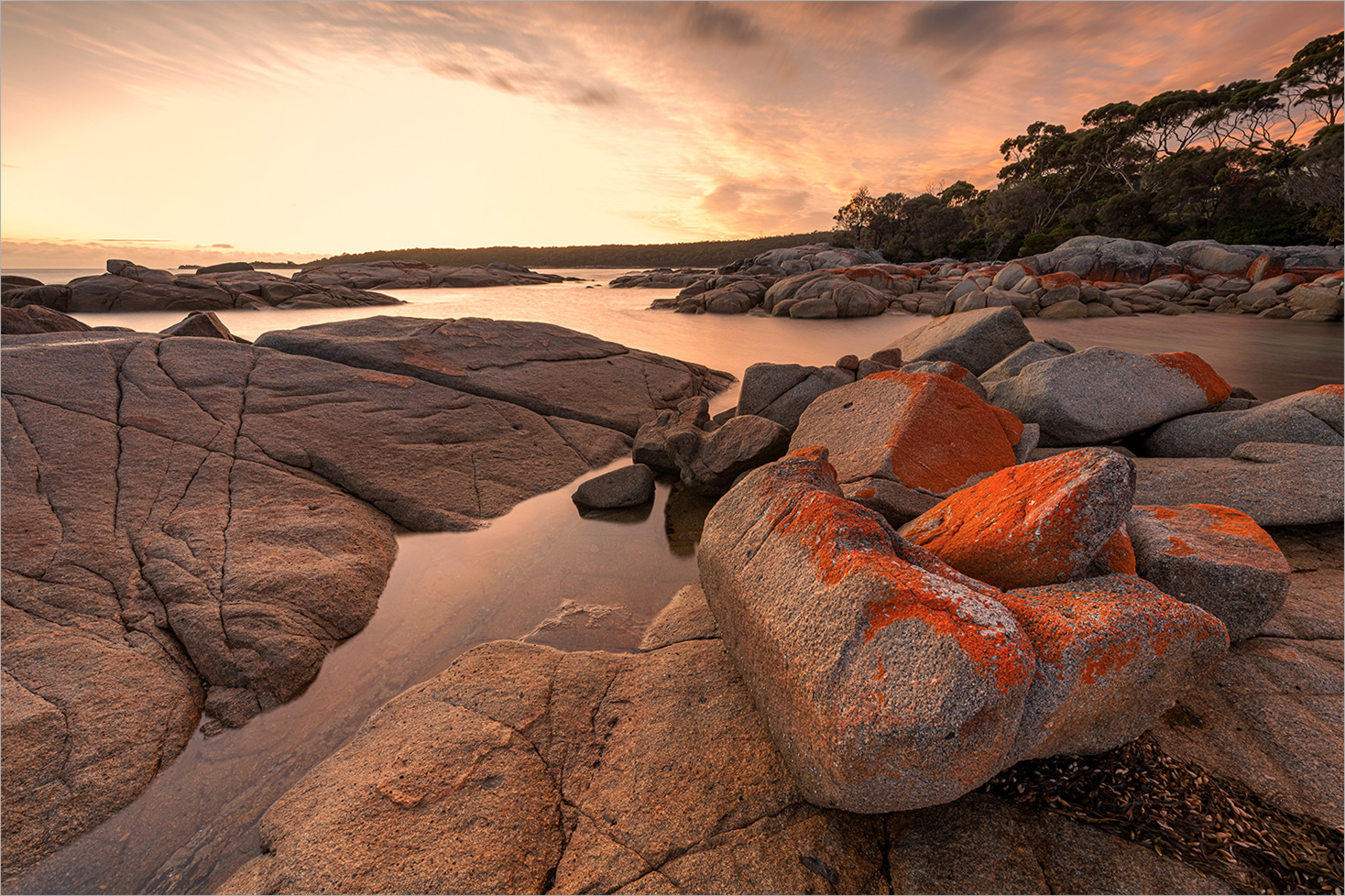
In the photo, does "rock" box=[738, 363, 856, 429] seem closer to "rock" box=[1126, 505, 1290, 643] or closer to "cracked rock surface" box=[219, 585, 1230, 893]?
"rock" box=[1126, 505, 1290, 643]

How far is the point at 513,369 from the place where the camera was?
10.2 metres

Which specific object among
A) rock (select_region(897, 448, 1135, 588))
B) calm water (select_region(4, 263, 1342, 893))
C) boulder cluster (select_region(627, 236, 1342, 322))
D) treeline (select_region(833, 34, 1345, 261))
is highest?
treeline (select_region(833, 34, 1345, 261))

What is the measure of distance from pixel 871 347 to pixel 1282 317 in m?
20.3

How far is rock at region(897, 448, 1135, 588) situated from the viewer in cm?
289

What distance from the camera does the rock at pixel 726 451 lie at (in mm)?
6910

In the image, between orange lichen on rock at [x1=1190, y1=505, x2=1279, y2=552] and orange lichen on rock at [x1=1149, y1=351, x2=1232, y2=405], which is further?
orange lichen on rock at [x1=1149, y1=351, x2=1232, y2=405]

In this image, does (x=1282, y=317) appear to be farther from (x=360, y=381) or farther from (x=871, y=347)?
(x=360, y=381)

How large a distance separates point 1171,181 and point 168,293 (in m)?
66.8

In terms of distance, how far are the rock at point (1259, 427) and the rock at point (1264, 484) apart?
36.8 inches

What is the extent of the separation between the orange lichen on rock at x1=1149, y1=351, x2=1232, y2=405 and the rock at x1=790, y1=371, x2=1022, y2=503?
2411 millimetres

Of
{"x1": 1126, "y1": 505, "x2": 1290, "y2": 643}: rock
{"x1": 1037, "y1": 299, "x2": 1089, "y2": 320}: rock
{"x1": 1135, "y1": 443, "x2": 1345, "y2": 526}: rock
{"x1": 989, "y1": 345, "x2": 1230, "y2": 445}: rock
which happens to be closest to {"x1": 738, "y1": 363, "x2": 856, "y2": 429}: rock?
{"x1": 989, "y1": 345, "x2": 1230, "y2": 445}: rock

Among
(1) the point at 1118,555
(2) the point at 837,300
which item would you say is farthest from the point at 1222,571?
(2) the point at 837,300

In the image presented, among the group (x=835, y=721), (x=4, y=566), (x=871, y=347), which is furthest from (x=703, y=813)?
(x=871, y=347)

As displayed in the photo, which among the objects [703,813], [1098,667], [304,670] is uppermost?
[1098,667]
